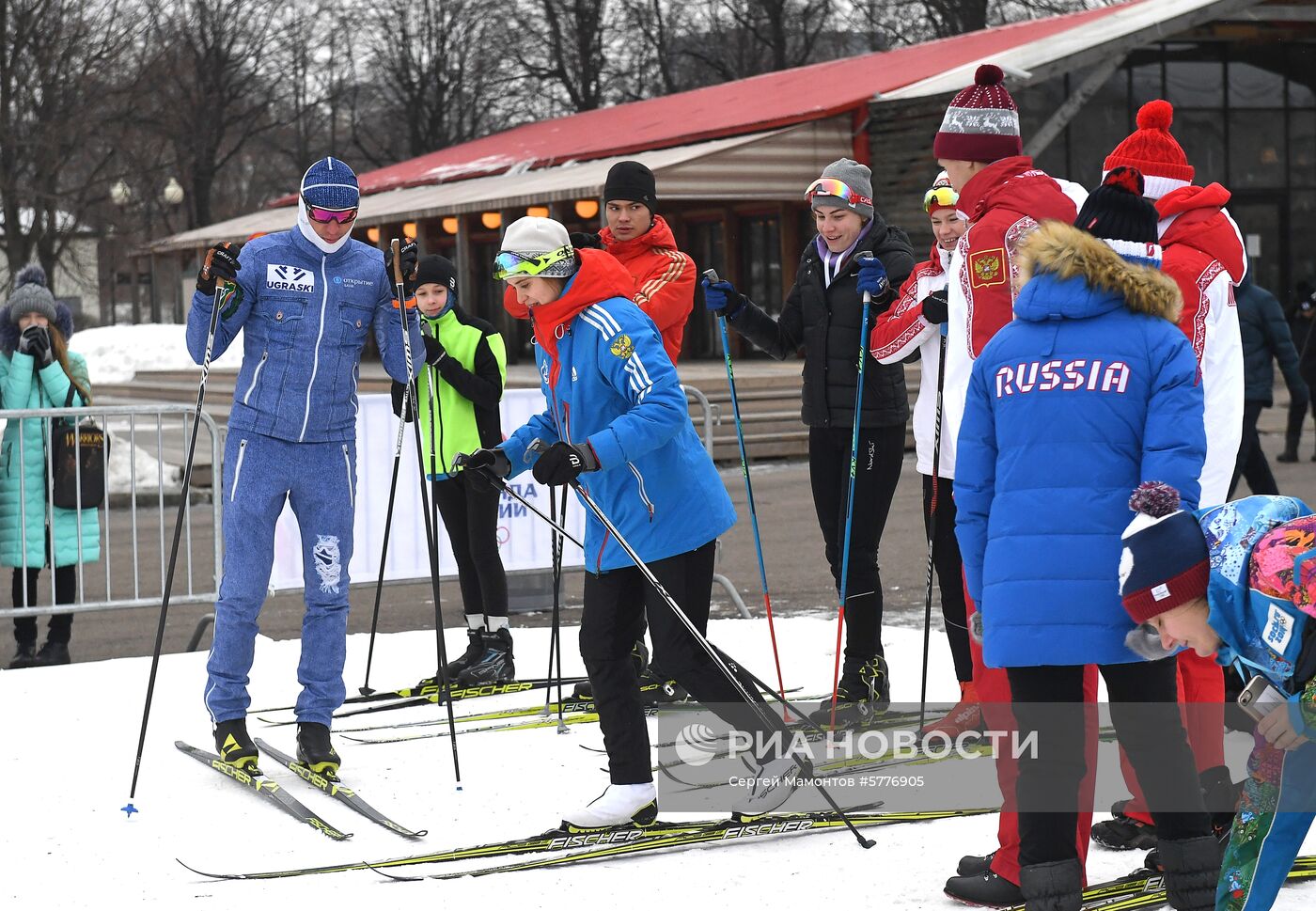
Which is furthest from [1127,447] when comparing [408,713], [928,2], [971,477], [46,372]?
[928,2]

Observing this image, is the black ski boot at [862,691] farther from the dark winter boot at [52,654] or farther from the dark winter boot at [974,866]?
the dark winter boot at [52,654]

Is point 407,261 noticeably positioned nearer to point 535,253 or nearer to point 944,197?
point 535,253

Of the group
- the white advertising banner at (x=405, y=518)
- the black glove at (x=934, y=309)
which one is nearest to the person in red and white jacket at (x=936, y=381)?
the black glove at (x=934, y=309)

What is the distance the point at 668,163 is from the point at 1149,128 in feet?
57.4

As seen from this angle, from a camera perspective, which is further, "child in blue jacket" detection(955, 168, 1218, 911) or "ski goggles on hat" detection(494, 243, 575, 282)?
"ski goggles on hat" detection(494, 243, 575, 282)

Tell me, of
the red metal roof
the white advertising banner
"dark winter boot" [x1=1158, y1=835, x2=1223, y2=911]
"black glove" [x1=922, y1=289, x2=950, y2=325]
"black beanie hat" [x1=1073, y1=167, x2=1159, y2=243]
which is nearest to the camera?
"dark winter boot" [x1=1158, y1=835, x2=1223, y2=911]

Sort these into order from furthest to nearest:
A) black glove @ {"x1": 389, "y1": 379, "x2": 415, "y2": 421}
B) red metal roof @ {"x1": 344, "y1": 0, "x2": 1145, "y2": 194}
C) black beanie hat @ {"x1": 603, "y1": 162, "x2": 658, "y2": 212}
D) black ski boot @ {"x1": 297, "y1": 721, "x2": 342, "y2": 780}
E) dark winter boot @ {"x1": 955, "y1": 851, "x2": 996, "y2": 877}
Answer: red metal roof @ {"x1": 344, "y1": 0, "x2": 1145, "y2": 194}, black glove @ {"x1": 389, "y1": 379, "x2": 415, "y2": 421}, black beanie hat @ {"x1": 603, "y1": 162, "x2": 658, "y2": 212}, black ski boot @ {"x1": 297, "y1": 721, "x2": 342, "y2": 780}, dark winter boot @ {"x1": 955, "y1": 851, "x2": 996, "y2": 877}

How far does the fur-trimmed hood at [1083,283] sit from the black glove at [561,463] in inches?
55.6

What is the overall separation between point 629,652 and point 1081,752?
1.62m

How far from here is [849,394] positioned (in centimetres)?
587

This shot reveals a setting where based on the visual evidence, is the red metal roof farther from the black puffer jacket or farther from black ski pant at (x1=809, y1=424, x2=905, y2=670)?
black ski pant at (x1=809, y1=424, x2=905, y2=670)

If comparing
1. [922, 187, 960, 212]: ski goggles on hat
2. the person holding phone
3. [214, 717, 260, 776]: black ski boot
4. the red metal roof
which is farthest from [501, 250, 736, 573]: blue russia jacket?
the red metal roof

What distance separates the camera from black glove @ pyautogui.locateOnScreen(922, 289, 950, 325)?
5254 millimetres

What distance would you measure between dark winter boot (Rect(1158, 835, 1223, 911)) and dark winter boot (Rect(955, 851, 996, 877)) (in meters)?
0.58
